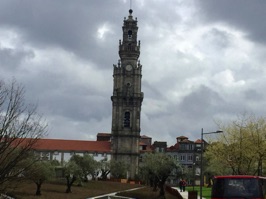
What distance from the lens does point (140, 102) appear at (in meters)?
127

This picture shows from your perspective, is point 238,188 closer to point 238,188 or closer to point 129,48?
point 238,188

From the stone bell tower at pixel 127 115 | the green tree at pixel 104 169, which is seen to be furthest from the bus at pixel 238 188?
the stone bell tower at pixel 127 115

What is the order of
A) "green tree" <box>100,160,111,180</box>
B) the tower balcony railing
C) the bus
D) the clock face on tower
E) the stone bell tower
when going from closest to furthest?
the bus < "green tree" <box>100,160,111,180</box> < the stone bell tower < the clock face on tower < the tower balcony railing

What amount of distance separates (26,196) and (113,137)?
7412 cm

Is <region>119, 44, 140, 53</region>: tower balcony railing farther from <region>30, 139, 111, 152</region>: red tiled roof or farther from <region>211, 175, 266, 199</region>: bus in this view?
<region>211, 175, 266, 199</region>: bus

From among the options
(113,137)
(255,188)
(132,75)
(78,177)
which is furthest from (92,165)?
(255,188)

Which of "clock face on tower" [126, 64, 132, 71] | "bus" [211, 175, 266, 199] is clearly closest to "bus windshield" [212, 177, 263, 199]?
"bus" [211, 175, 266, 199]

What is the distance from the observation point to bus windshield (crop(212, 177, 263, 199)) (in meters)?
23.0

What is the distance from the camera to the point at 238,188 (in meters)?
23.2

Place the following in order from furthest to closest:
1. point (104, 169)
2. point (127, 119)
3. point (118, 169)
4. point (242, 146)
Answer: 1. point (127, 119)
2. point (104, 169)
3. point (118, 169)
4. point (242, 146)

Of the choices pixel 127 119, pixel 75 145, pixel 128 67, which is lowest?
pixel 75 145

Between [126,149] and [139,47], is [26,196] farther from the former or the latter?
[139,47]

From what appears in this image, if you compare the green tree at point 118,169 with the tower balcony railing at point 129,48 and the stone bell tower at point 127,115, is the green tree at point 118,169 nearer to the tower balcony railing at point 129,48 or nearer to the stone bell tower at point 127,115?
the stone bell tower at point 127,115

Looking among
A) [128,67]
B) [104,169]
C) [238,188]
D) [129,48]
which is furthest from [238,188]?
[129,48]
